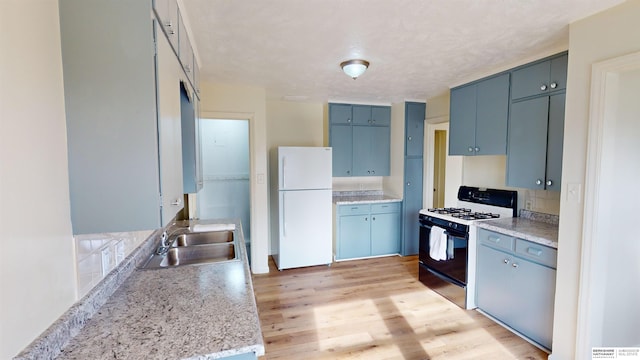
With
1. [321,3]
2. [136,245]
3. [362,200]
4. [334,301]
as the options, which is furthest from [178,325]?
[362,200]

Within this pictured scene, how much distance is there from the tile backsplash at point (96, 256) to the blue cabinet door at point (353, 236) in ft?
9.78

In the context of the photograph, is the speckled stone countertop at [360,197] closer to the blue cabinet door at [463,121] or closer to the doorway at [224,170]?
the blue cabinet door at [463,121]

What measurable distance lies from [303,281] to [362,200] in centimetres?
143

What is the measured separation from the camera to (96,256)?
3.93 ft

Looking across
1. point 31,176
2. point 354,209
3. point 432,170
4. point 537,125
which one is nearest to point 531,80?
point 537,125

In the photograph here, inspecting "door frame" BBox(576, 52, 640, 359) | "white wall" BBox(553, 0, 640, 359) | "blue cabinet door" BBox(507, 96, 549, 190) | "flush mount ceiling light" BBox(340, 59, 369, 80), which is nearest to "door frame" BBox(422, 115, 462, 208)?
"blue cabinet door" BBox(507, 96, 549, 190)

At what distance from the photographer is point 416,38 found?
2102mm

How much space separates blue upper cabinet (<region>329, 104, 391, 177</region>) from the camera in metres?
4.32

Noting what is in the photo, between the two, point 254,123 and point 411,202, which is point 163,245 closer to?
point 254,123

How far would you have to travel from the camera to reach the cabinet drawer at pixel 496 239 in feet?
8.01

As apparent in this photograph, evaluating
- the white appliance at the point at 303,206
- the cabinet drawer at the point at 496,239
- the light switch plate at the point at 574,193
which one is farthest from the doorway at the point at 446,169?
the light switch plate at the point at 574,193

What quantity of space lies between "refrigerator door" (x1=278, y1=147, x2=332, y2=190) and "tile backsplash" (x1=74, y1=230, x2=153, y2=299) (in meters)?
2.34

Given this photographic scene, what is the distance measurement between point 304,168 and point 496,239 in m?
2.27

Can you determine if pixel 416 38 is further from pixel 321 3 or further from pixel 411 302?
pixel 411 302
